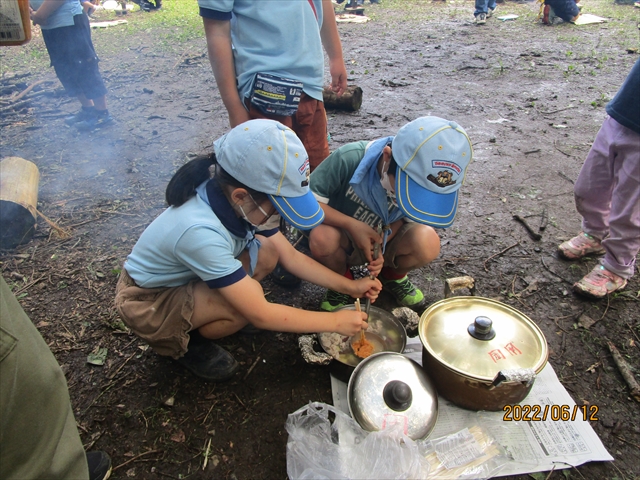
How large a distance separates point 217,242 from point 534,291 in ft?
6.74

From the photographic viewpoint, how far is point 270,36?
2.23 metres

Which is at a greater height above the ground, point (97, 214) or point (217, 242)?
point (217, 242)

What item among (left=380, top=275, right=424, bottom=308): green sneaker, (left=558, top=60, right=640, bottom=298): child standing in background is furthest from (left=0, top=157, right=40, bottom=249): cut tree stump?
(left=558, top=60, right=640, bottom=298): child standing in background

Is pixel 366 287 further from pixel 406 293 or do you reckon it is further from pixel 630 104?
pixel 630 104

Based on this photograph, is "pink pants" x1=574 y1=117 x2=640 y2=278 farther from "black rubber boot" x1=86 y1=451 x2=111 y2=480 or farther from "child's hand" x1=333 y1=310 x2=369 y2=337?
"black rubber boot" x1=86 y1=451 x2=111 y2=480

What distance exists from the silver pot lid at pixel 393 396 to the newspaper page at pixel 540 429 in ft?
0.62

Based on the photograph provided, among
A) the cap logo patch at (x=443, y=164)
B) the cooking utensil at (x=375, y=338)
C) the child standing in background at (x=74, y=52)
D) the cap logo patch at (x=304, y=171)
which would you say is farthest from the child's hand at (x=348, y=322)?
the child standing in background at (x=74, y=52)

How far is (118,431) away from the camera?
6.15 feet

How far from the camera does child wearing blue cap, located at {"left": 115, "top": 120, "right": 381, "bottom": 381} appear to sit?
5.18 ft

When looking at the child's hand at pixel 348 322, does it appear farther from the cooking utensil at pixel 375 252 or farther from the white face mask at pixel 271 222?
the white face mask at pixel 271 222

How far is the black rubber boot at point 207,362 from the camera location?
204cm

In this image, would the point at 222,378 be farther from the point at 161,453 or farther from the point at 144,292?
the point at 144,292

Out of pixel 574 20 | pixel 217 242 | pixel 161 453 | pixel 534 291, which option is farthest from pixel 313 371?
pixel 574 20

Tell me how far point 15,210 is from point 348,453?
2.94 m
